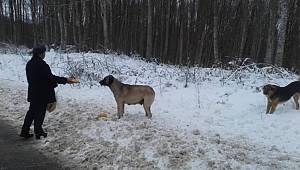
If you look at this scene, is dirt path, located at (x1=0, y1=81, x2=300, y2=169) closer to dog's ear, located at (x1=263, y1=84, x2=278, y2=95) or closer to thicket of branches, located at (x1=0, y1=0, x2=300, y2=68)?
dog's ear, located at (x1=263, y1=84, x2=278, y2=95)

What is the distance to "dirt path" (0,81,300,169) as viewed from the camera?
20.5 feet

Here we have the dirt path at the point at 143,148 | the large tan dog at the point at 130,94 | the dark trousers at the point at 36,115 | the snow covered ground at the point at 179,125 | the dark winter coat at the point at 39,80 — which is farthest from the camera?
the large tan dog at the point at 130,94

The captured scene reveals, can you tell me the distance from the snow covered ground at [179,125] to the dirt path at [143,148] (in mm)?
17

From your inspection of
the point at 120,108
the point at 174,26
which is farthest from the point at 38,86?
the point at 174,26

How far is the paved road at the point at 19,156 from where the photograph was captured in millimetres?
6500

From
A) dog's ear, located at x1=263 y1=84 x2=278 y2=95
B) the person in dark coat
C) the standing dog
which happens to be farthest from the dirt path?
dog's ear, located at x1=263 y1=84 x2=278 y2=95

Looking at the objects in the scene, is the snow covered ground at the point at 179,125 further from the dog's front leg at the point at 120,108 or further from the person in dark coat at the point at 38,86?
the person in dark coat at the point at 38,86

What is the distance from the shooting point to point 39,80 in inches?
299

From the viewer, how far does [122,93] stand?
8.98 m

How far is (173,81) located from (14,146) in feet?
23.9

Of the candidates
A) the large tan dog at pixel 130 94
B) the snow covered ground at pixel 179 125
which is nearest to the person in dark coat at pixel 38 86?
the snow covered ground at pixel 179 125

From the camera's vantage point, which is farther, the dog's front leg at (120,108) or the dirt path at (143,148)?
the dog's front leg at (120,108)

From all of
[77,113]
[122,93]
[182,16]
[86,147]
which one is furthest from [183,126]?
[182,16]

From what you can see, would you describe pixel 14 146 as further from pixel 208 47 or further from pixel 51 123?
pixel 208 47
